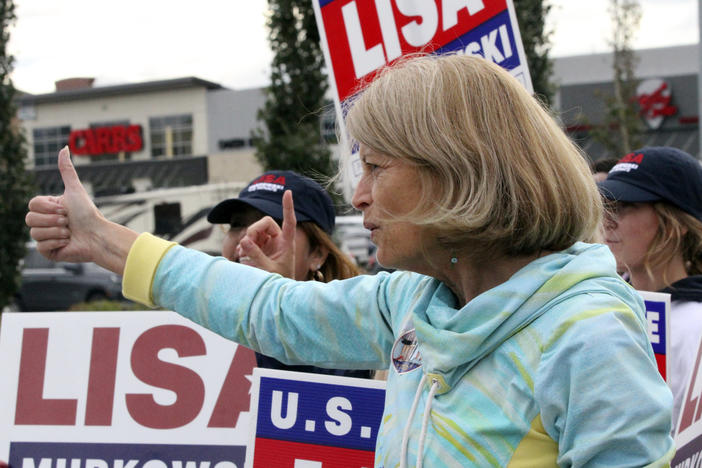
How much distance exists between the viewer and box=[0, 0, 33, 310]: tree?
929 cm

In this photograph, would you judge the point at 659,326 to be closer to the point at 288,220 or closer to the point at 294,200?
the point at 288,220

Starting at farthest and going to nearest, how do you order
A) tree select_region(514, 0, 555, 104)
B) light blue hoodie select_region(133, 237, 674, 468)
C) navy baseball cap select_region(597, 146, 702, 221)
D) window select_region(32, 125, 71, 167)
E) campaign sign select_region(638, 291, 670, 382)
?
window select_region(32, 125, 71, 167)
tree select_region(514, 0, 555, 104)
navy baseball cap select_region(597, 146, 702, 221)
campaign sign select_region(638, 291, 670, 382)
light blue hoodie select_region(133, 237, 674, 468)

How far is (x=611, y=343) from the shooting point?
101cm

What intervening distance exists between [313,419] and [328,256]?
73cm

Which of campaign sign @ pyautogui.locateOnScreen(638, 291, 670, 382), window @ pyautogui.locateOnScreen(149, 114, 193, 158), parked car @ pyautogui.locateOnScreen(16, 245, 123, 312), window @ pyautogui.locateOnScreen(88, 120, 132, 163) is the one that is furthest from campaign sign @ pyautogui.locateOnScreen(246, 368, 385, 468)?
window @ pyautogui.locateOnScreen(88, 120, 132, 163)

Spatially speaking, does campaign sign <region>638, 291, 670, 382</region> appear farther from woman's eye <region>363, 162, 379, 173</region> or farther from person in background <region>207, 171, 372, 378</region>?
woman's eye <region>363, 162, 379, 173</region>

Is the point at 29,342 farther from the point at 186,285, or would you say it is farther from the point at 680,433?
the point at 680,433

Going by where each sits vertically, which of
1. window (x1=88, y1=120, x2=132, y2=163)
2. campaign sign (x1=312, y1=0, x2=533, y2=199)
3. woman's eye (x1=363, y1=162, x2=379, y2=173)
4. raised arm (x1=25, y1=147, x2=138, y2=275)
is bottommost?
raised arm (x1=25, y1=147, x2=138, y2=275)

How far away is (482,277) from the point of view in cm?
128

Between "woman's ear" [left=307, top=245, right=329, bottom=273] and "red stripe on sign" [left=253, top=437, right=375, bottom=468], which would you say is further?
"woman's ear" [left=307, top=245, right=329, bottom=273]

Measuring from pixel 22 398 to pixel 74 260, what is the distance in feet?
4.23

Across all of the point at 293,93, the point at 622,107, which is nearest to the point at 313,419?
the point at 293,93

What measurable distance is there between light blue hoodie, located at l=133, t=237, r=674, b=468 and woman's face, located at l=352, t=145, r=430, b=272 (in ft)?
0.33

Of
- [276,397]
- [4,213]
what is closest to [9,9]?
[4,213]
